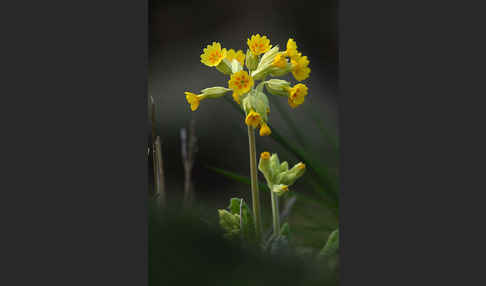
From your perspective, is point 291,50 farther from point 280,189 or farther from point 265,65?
point 280,189

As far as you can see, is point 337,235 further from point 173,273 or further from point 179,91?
point 173,273

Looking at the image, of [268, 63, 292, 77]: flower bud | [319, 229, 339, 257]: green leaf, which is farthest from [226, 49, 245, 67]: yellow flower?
[319, 229, 339, 257]: green leaf

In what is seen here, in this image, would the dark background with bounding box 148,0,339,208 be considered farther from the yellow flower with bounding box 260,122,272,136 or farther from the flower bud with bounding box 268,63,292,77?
the yellow flower with bounding box 260,122,272,136

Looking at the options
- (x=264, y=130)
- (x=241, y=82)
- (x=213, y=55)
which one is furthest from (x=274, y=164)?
(x=213, y=55)

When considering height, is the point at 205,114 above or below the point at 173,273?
above

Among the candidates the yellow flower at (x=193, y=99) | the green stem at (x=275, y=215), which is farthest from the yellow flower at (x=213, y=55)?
the green stem at (x=275, y=215)

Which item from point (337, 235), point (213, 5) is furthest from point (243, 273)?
point (213, 5)
